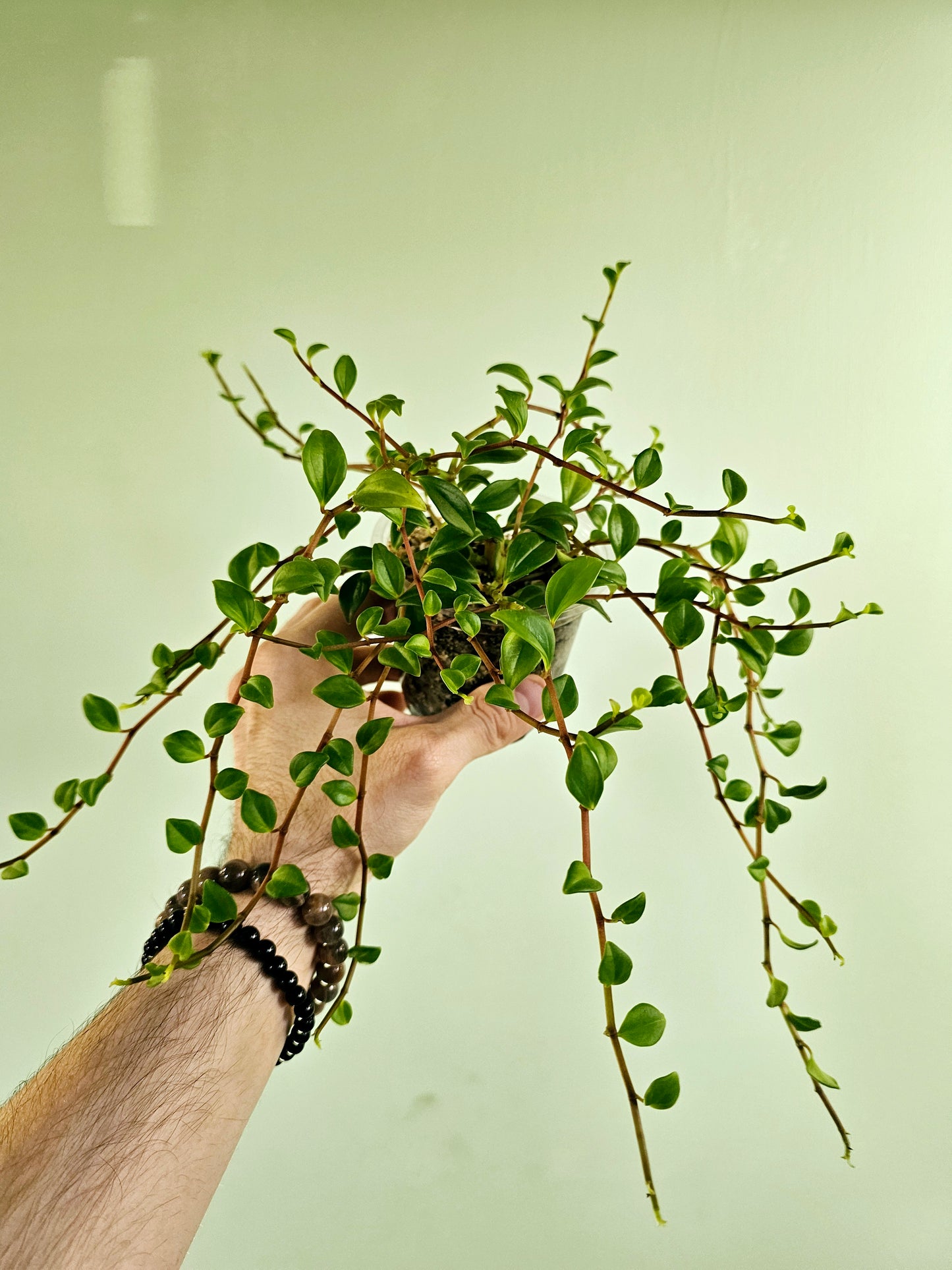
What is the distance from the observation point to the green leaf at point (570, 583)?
1.32ft

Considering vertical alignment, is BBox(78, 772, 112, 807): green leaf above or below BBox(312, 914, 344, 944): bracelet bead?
above

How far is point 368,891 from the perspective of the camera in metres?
0.88

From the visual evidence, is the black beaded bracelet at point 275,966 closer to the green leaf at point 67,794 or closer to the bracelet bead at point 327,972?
the bracelet bead at point 327,972

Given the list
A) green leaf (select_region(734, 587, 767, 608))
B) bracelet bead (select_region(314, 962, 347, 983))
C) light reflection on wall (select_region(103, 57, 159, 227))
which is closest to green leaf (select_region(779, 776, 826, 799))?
green leaf (select_region(734, 587, 767, 608))

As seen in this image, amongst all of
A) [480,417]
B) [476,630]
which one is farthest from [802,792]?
[480,417]

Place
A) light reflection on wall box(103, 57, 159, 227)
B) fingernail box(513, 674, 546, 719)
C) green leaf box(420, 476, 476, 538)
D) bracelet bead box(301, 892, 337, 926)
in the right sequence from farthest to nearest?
light reflection on wall box(103, 57, 159, 227), fingernail box(513, 674, 546, 719), bracelet bead box(301, 892, 337, 926), green leaf box(420, 476, 476, 538)

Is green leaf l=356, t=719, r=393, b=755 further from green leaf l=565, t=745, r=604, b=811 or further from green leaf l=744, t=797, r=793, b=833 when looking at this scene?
green leaf l=744, t=797, r=793, b=833

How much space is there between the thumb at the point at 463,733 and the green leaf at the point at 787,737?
0.16 m

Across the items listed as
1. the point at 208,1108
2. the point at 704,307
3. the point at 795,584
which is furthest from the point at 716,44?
the point at 208,1108

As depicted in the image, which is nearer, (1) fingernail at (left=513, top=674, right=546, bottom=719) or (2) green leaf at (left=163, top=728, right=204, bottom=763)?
(2) green leaf at (left=163, top=728, right=204, bottom=763)

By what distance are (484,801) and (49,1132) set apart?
20.4 inches

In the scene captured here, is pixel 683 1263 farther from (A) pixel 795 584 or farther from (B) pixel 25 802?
(B) pixel 25 802

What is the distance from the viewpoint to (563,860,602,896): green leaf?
1.26 ft

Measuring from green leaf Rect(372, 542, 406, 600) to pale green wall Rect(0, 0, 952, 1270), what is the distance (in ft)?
1.63
